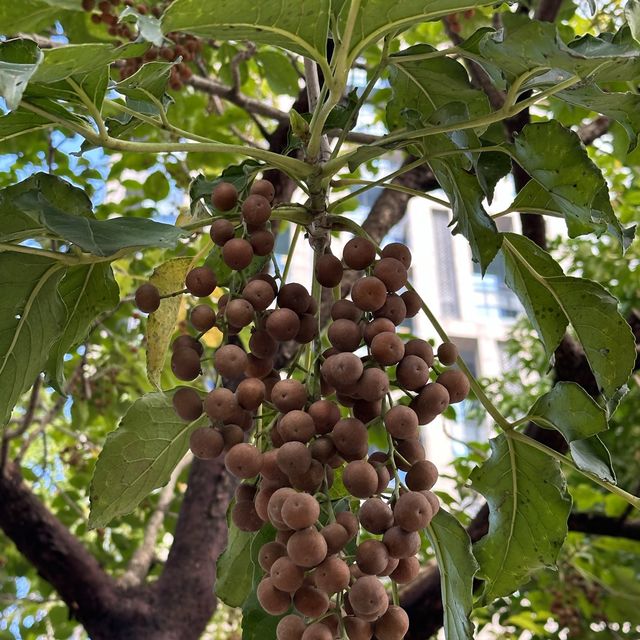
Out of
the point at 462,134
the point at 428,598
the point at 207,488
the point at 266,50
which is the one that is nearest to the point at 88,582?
the point at 207,488

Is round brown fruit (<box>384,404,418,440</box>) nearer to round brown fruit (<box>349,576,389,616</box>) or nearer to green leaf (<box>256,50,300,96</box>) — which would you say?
round brown fruit (<box>349,576,389,616</box>)

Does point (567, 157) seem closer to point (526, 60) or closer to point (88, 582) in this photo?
point (526, 60)

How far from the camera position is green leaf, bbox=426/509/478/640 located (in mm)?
747

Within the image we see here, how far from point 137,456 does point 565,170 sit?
1.63 feet

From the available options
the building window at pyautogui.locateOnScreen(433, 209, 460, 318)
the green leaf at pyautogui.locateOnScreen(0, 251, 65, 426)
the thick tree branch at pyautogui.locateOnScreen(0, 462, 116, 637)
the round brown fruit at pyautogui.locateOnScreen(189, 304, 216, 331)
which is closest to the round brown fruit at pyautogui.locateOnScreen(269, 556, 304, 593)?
the round brown fruit at pyautogui.locateOnScreen(189, 304, 216, 331)

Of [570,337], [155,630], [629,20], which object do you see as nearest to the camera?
[629,20]

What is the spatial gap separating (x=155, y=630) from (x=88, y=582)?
0.56 ft

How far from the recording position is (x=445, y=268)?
1139 cm

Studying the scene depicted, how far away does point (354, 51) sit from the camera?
0.67 metres

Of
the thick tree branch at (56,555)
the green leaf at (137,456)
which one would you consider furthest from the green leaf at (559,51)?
the thick tree branch at (56,555)

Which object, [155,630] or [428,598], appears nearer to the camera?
[428,598]

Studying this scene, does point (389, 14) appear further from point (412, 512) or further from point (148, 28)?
point (412, 512)

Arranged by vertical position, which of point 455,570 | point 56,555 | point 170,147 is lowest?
point 56,555

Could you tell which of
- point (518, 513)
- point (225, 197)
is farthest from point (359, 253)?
point (518, 513)
